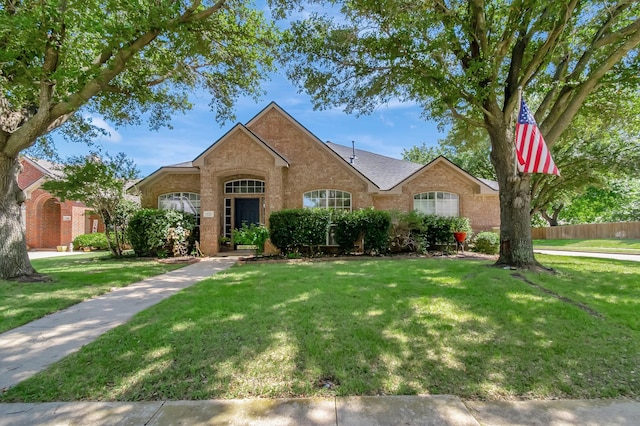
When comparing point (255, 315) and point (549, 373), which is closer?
point (549, 373)

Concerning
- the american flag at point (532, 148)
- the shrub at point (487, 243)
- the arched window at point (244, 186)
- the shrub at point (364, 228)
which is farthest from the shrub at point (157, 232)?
the shrub at point (487, 243)

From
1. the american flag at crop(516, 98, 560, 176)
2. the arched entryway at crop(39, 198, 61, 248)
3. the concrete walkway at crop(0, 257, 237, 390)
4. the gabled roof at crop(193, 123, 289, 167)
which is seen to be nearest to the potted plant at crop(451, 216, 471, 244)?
the american flag at crop(516, 98, 560, 176)

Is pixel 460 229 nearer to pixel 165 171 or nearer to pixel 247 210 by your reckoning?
pixel 247 210

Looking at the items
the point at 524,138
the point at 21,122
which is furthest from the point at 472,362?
the point at 21,122

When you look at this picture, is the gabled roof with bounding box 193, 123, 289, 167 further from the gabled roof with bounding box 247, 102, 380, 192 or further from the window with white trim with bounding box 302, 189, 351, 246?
the gabled roof with bounding box 247, 102, 380, 192

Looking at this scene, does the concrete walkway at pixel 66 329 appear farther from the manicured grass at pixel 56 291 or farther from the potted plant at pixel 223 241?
the potted plant at pixel 223 241

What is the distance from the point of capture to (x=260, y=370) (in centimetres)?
303

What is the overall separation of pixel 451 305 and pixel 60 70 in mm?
8826

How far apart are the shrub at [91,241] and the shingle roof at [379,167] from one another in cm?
1479

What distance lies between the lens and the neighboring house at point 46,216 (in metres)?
20.0

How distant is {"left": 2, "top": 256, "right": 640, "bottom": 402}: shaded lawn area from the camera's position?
2.77 m

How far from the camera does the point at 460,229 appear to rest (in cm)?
1388

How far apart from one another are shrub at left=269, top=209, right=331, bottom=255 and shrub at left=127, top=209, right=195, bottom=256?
13.9ft

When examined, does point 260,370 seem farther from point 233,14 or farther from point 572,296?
point 233,14
